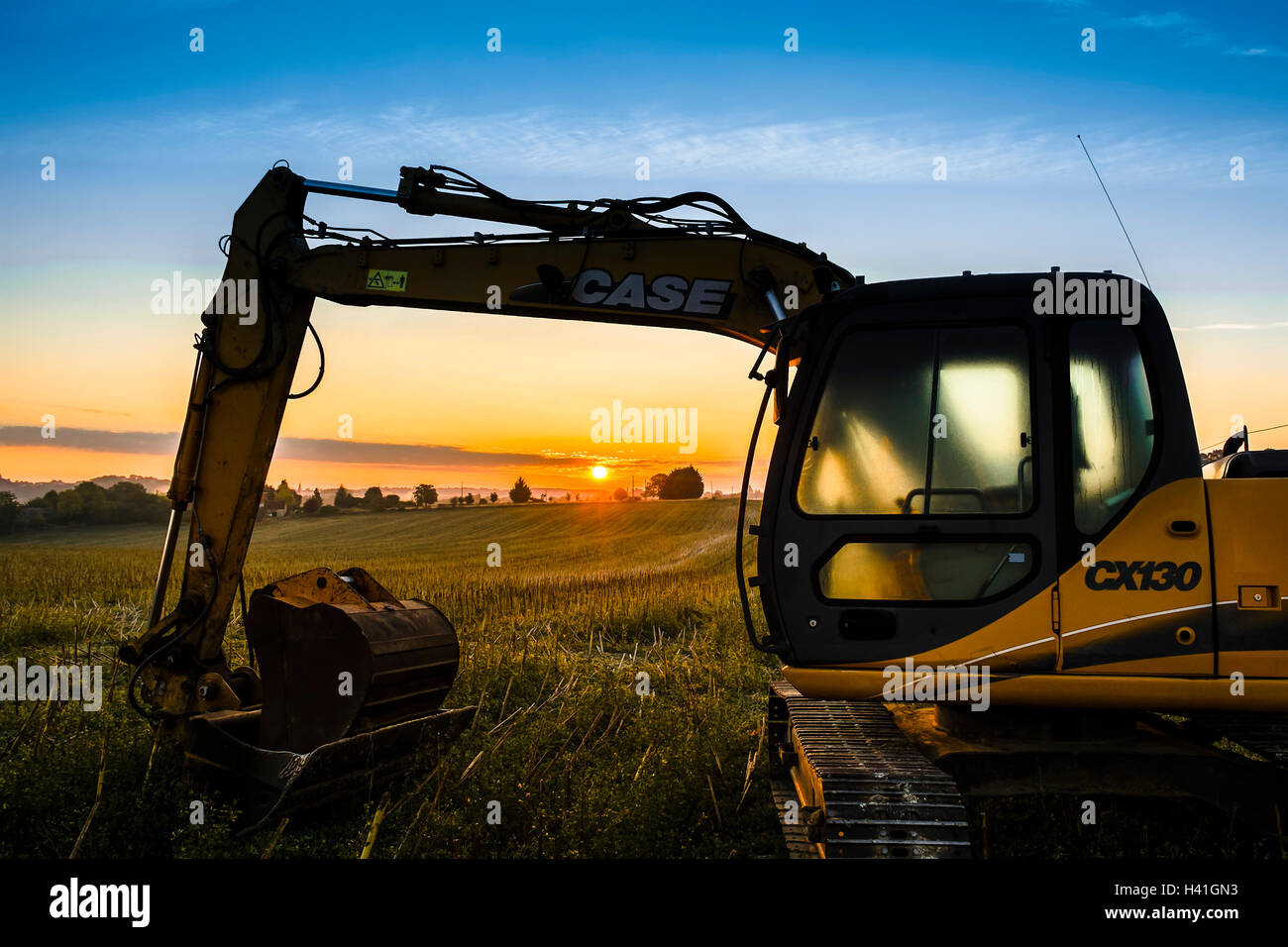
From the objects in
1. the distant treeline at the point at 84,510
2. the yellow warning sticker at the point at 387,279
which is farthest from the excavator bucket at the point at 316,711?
the distant treeline at the point at 84,510

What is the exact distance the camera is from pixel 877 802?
3.98 m

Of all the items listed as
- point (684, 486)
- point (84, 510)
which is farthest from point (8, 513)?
point (684, 486)

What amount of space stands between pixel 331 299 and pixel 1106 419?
4.76 metres

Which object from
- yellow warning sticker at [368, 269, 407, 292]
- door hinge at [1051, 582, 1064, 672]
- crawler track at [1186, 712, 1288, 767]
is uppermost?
yellow warning sticker at [368, 269, 407, 292]

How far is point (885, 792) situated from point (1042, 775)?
1.07 m

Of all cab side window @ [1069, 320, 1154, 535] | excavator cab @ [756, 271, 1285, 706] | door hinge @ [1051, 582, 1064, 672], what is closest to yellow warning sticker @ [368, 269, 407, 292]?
excavator cab @ [756, 271, 1285, 706]

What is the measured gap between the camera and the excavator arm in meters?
5.57

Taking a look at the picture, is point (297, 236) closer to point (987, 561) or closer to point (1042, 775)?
point (987, 561)

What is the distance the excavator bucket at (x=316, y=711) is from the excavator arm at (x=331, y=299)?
2 centimetres

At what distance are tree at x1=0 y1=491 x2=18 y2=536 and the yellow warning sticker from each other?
46144mm

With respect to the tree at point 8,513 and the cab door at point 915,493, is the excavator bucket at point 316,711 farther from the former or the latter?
the tree at point 8,513

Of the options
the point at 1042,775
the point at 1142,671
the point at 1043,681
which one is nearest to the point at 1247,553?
the point at 1142,671

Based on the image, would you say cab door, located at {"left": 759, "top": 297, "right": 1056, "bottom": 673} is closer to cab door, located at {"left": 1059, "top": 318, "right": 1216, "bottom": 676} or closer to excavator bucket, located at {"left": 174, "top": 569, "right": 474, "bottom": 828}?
cab door, located at {"left": 1059, "top": 318, "right": 1216, "bottom": 676}

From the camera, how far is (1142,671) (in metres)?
4.19
